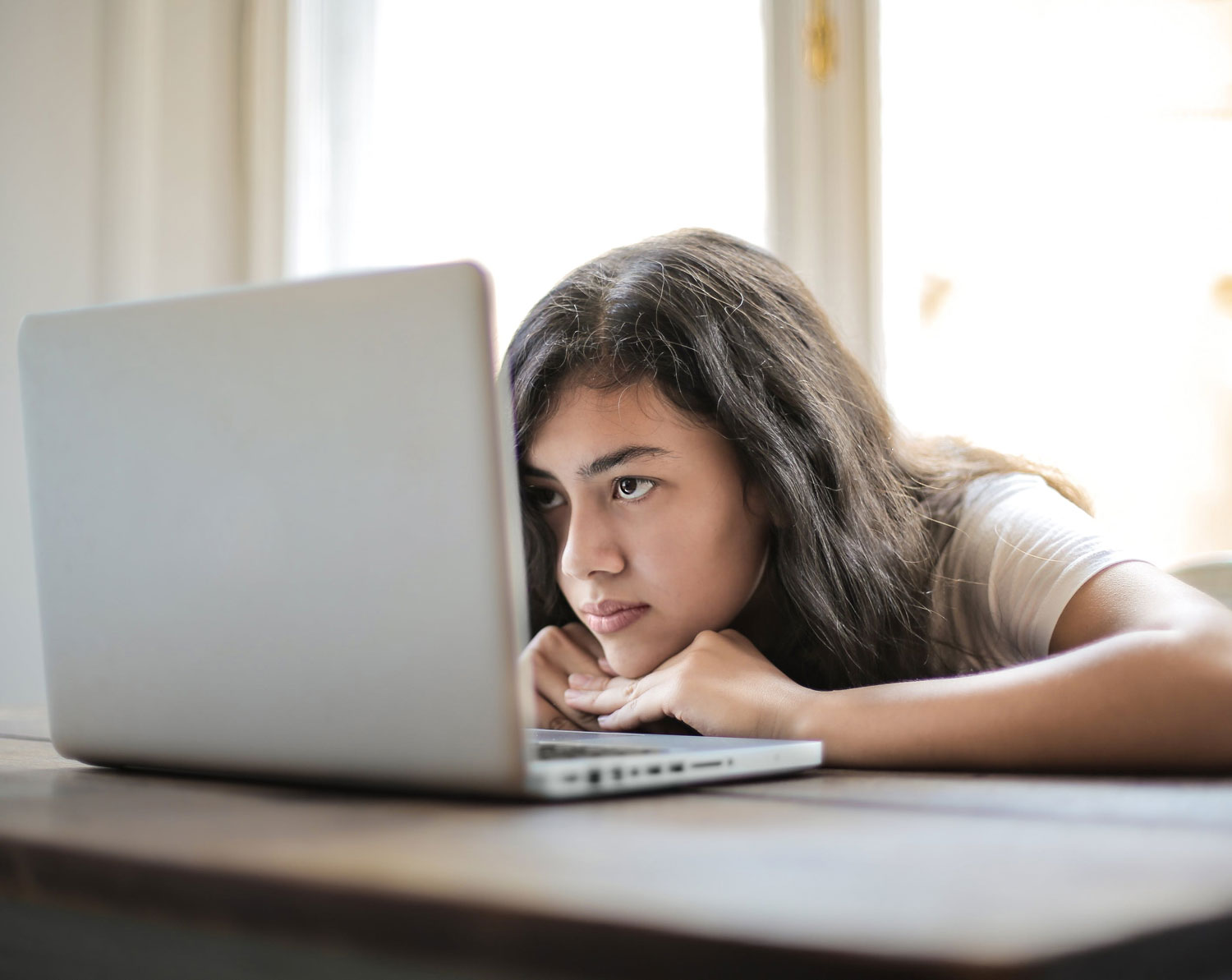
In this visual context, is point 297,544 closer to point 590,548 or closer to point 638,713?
point 638,713

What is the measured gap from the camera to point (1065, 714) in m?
0.78

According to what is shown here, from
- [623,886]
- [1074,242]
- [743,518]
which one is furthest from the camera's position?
[1074,242]

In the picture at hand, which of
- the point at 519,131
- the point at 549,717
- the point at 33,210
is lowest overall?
the point at 549,717

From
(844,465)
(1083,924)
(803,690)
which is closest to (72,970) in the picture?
(1083,924)

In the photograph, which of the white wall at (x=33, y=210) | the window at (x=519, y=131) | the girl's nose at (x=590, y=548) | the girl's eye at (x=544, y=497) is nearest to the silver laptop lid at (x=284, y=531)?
the girl's nose at (x=590, y=548)

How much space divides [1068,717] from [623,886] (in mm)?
499

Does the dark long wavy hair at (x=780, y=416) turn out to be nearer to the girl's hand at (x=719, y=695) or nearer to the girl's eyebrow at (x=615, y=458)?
the girl's eyebrow at (x=615, y=458)

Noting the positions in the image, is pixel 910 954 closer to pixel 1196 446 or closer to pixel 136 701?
pixel 136 701

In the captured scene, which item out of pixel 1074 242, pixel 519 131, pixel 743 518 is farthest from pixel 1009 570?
pixel 519 131

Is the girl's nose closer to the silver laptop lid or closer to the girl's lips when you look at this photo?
the girl's lips

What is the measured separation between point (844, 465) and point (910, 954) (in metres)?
0.96

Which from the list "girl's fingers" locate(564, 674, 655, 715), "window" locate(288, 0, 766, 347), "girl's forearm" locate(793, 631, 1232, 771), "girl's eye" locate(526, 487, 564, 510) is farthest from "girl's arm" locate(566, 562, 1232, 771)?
"window" locate(288, 0, 766, 347)

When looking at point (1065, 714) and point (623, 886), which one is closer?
point (623, 886)

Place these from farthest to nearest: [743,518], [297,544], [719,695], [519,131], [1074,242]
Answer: [519,131]
[1074,242]
[743,518]
[719,695]
[297,544]
